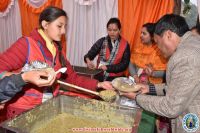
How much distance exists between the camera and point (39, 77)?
4.78 feet

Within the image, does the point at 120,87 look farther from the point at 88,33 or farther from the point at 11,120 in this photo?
the point at 88,33

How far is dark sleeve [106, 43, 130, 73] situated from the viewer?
10.8ft

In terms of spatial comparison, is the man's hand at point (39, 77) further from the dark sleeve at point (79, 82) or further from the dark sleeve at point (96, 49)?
the dark sleeve at point (96, 49)

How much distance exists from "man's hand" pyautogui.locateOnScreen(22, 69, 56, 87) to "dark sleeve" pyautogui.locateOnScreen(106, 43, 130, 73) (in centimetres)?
179

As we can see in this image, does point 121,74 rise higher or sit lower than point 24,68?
lower

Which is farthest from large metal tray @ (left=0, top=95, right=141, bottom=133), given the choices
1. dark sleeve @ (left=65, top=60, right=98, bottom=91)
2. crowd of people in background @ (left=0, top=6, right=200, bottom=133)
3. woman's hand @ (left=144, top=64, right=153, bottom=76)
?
woman's hand @ (left=144, top=64, right=153, bottom=76)

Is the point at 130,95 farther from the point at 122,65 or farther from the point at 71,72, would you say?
the point at 122,65

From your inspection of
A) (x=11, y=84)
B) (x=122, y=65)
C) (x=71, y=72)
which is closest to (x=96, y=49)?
(x=122, y=65)

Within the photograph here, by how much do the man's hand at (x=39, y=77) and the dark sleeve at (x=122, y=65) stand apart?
1.79m

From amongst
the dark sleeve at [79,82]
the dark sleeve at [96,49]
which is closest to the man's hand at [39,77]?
the dark sleeve at [79,82]

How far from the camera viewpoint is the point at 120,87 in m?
2.09

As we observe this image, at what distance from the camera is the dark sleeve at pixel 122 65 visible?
3.28m

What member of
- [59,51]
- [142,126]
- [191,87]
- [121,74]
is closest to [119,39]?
[121,74]

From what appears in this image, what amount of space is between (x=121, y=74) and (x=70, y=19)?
1.39 metres
